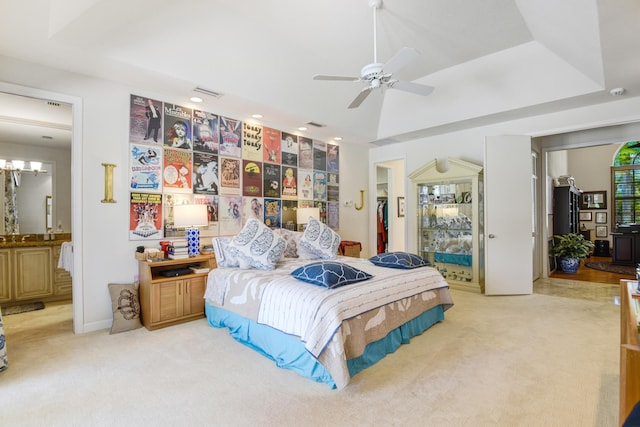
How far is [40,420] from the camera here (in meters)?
1.90

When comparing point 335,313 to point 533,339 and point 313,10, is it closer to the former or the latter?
point 533,339

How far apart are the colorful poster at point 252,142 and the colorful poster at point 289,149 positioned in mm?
461

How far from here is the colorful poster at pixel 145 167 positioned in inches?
144

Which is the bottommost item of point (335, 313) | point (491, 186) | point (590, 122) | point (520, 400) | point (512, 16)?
point (520, 400)

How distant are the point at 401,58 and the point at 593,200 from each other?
1037 cm

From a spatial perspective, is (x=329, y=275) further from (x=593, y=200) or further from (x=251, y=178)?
(x=593, y=200)

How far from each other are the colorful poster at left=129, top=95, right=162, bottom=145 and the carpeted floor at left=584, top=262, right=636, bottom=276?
28.2ft

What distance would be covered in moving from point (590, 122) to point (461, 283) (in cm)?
288

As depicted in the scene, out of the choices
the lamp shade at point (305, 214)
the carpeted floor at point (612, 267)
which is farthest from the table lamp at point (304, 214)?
the carpeted floor at point (612, 267)

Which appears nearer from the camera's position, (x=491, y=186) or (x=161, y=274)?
(x=161, y=274)

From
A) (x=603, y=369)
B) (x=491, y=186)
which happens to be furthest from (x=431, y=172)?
(x=603, y=369)

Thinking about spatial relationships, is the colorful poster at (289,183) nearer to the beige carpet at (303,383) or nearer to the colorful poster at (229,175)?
the colorful poster at (229,175)

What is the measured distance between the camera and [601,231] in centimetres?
943

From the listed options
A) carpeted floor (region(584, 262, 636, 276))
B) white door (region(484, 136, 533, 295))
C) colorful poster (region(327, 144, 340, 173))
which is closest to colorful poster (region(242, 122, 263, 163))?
colorful poster (region(327, 144, 340, 173))
